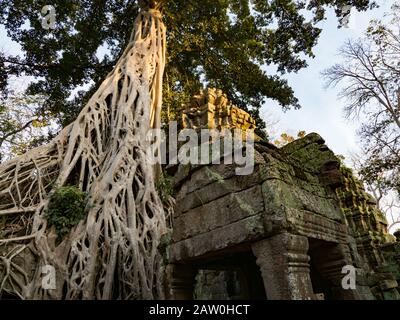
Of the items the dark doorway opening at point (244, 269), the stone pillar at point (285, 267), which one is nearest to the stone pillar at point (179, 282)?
the dark doorway opening at point (244, 269)

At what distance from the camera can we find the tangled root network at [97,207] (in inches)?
140

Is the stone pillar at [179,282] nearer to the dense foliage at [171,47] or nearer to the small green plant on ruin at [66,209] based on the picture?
the small green plant on ruin at [66,209]

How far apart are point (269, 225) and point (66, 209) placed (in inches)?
116

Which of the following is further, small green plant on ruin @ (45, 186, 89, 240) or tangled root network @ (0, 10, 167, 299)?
small green plant on ruin @ (45, 186, 89, 240)

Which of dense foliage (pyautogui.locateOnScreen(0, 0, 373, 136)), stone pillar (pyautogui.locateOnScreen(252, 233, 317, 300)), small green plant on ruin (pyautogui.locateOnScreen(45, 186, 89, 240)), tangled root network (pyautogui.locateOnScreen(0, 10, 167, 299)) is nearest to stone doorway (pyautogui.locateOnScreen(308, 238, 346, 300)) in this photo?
stone pillar (pyautogui.locateOnScreen(252, 233, 317, 300))

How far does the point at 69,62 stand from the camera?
7691mm

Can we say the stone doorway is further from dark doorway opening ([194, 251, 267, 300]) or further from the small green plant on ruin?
the small green plant on ruin

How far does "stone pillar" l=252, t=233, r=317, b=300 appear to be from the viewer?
1.86 m

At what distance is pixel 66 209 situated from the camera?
3.96 meters

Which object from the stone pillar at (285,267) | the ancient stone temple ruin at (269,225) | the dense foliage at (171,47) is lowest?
the stone pillar at (285,267)

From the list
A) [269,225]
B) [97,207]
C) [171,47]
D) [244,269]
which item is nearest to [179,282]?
[269,225]

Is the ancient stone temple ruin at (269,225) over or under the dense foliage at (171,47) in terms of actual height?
under

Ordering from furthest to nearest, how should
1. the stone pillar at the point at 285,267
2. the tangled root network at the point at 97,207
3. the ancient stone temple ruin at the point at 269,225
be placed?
the tangled root network at the point at 97,207 → the ancient stone temple ruin at the point at 269,225 → the stone pillar at the point at 285,267
